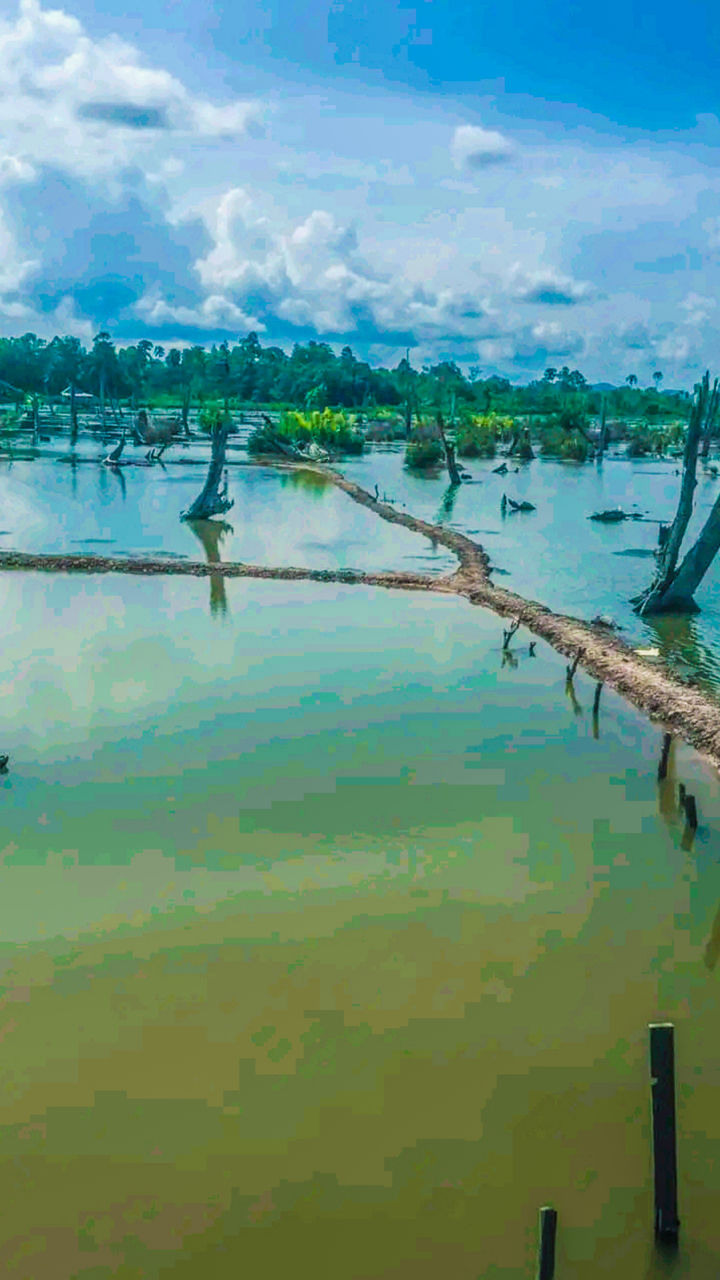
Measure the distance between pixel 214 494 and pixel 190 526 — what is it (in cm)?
163

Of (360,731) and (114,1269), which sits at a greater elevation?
(360,731)

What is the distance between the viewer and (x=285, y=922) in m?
9.17

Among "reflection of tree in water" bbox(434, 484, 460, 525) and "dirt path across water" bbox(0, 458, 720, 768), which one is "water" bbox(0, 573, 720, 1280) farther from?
"reflection of tree in water" bbox(434, 484, 460, 525)

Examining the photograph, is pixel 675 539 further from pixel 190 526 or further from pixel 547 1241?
pixel 547 1241

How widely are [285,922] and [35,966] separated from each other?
2126 millimetres

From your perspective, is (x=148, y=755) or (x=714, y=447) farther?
(x=714, y=447)

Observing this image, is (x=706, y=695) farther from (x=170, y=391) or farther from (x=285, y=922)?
(x=170, y=391)

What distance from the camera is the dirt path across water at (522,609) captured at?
46.6 feet

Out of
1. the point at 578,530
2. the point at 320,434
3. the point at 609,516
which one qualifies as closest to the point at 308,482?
the point at 320,434

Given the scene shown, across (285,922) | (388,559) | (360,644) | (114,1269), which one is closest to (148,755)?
(285,922)

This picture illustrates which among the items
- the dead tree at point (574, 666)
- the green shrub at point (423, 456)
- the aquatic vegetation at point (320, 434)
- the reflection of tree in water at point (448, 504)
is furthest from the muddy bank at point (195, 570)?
the aquatic vegetation at point (320, 434)

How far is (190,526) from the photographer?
1244 inches

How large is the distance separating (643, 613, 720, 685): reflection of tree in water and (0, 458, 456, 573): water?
5.92 metres

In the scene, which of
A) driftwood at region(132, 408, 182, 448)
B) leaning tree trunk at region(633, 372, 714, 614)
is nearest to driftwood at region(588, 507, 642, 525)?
leaning tree trunk at region(633, 372, 714, 614)
